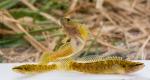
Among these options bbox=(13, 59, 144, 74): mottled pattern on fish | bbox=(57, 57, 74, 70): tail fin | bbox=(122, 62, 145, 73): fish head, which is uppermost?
bbox=(57, 57, 74, 70): tail fin

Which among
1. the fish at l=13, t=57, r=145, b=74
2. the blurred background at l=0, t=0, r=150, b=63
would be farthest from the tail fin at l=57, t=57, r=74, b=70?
the blurred background at l=0, t=0, r=150, b=63

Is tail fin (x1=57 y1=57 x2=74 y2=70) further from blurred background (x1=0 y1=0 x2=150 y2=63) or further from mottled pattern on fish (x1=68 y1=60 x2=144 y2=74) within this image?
blurred background (x1=0 y1=0 x2=150 y2=63)

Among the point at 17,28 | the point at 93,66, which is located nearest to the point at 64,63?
the point at 93,66

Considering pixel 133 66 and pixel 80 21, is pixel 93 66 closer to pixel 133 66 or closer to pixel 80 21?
pixel 133 66

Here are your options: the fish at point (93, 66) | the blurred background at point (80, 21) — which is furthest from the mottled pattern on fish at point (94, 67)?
the blurred background at point (80, 21)

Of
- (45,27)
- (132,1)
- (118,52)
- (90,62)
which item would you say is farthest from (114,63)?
(132,1)

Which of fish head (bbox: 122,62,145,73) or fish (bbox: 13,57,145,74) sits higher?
fish (bbox: 13,57,145,74)

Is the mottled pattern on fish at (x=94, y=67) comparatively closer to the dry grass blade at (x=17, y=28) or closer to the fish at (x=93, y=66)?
the fish at (x=93, y=66)
